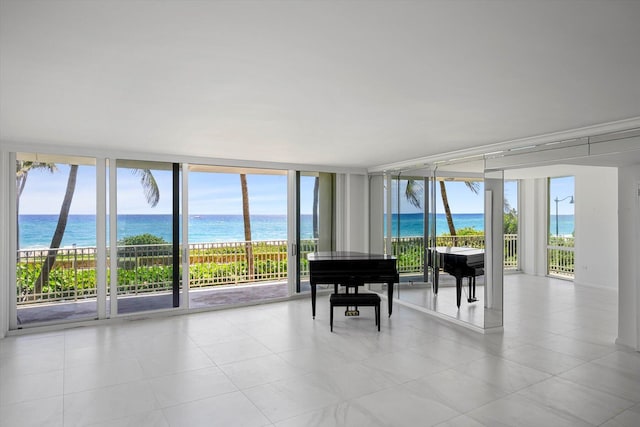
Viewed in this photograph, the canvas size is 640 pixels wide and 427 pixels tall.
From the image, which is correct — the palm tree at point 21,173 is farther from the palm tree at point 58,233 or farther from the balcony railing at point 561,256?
the balcony railing at point 561,256

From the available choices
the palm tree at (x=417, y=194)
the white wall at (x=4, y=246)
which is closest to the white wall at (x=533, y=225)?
the palm tree at (x=417, y=194)

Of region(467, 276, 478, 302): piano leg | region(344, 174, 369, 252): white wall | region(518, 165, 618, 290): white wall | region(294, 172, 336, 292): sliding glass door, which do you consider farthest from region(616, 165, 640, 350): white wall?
region(294, 172, 336, 292): sliding glass door

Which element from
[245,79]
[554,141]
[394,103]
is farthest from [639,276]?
[245,79]

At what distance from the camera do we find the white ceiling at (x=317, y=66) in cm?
166

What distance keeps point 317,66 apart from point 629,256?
14.0ft

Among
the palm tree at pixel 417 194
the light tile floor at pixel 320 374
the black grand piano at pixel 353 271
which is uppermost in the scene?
the palm tree at pixel 417 194

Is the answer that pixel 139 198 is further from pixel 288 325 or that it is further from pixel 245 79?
pixel 245 79

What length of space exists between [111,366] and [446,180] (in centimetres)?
506

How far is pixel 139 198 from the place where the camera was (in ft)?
19.0

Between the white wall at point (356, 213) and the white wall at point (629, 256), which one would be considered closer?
the white wall at point (629, 256)

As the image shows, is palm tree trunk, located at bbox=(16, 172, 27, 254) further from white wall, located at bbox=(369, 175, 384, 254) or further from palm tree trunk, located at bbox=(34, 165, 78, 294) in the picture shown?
white wall, located at bbox=(369, 175, 384, 254)

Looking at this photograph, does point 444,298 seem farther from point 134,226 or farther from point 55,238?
point 55,238

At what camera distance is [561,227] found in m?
8.93

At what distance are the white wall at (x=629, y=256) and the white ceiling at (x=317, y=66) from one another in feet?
4.20
